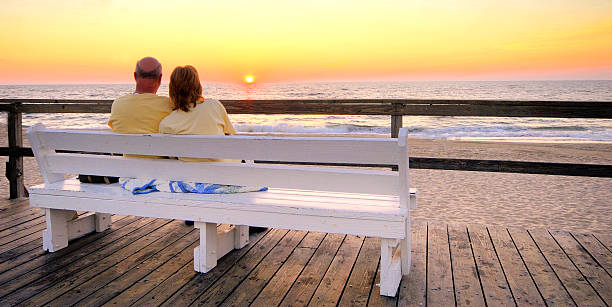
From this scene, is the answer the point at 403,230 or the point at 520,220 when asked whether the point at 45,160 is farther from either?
the point at 520,220

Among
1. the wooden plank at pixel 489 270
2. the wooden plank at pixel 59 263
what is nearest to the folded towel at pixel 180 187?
the wooden plank at pixel 59 263

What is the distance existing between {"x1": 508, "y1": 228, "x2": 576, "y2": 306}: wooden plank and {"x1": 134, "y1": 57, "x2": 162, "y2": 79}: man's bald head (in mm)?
2489

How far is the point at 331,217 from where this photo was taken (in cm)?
255

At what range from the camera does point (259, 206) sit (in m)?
2.66

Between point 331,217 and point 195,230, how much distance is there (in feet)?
5.14

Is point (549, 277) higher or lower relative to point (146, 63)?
lower

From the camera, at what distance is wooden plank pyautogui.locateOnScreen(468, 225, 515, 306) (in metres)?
2.58

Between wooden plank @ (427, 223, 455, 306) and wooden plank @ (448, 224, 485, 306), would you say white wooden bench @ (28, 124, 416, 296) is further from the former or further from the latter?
wooden plank @ (448, 224, 485, 306)

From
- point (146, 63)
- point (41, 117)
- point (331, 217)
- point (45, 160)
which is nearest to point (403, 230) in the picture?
point (331, 217)

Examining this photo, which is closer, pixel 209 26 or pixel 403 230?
pixel 403 230

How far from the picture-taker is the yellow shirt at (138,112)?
10.0ft

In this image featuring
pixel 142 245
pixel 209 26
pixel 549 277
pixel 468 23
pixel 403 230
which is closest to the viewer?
pixel 403 230

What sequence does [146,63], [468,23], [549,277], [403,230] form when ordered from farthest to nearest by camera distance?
1. [468,23]
2. [146,63]
3. [549,277]
4. [403,230]

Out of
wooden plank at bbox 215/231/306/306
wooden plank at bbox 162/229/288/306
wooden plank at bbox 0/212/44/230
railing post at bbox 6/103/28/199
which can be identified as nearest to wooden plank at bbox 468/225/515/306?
wooden plank at bbox 215/231/306/306
